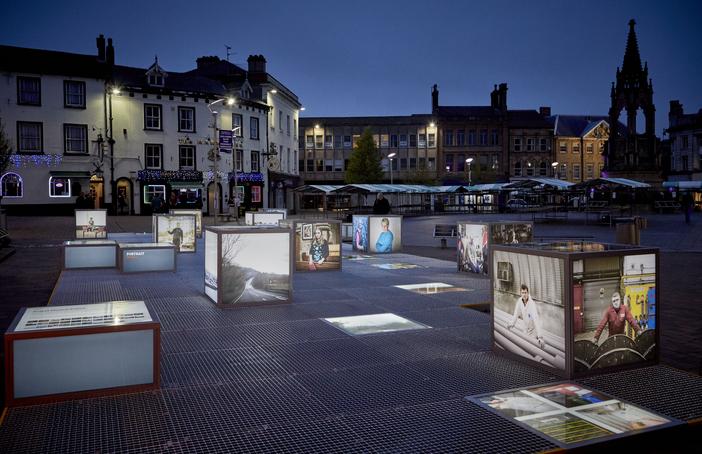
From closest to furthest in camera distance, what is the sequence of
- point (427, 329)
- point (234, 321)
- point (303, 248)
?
point (427, 329) < point (234, 321) < point (303, 248)

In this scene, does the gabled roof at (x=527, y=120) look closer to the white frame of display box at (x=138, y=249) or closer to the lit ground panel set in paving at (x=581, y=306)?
the white frame of display box at (x=138, y=249)

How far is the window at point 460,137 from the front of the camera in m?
83.6

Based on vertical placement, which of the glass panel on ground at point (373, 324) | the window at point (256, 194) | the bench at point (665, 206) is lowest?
the glass panel on ground at point (373, 324)

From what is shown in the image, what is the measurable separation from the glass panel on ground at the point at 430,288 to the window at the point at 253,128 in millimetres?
43125

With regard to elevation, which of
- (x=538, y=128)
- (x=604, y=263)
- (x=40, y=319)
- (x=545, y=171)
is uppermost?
(x=538, y=128)

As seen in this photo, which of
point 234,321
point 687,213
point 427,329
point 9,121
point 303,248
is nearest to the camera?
point 427,329

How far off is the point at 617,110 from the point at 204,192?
42.3m

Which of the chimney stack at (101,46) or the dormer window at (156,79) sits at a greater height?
the chimney stack at (101,46)

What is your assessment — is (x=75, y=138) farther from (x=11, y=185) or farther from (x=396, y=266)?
(x=396, y=266)

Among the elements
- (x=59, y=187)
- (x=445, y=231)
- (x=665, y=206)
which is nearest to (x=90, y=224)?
(x=445, y=231)

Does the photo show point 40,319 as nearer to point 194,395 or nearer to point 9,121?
point 194,395

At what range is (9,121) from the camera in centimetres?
4216

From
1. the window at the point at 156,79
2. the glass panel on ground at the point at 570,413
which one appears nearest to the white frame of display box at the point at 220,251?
the glass panel on ground at the point at 570,413

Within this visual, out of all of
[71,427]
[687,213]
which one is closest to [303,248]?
[71,427]
